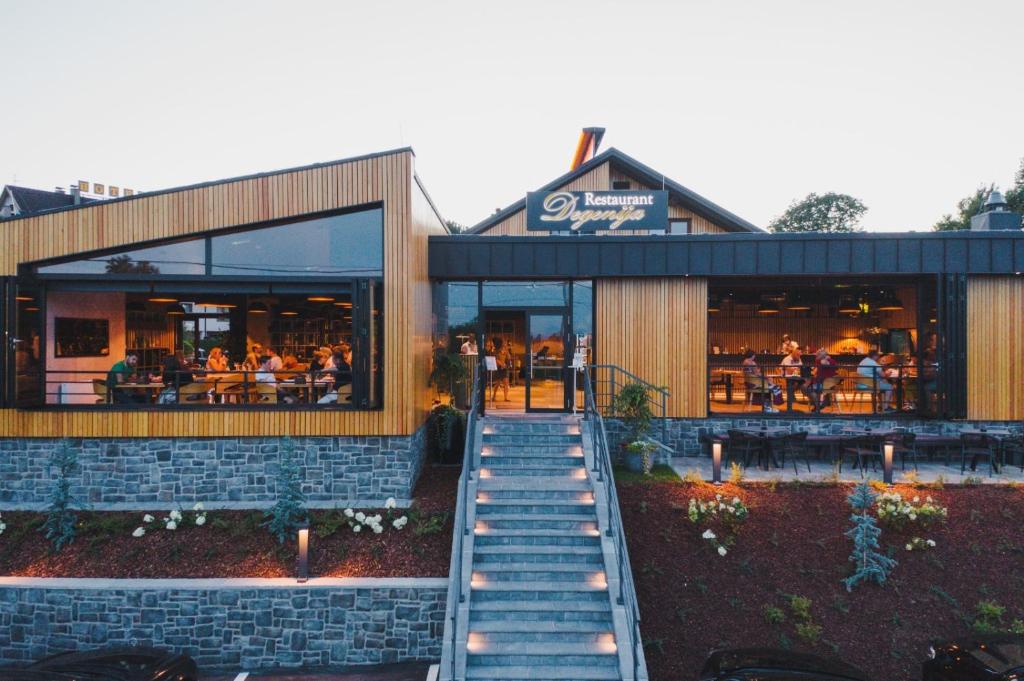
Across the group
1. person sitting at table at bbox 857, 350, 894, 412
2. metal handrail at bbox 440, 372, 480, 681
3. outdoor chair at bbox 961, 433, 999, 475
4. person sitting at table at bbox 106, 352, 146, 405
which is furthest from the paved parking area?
person sitting at table at bbox 857, 350, 894, 412

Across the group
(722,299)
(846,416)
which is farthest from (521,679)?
(722,299)

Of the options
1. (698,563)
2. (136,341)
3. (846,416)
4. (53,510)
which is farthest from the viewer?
(136,341)

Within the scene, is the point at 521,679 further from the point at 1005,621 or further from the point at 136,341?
the point at 136,341

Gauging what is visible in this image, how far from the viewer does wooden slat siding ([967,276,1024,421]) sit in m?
12.4

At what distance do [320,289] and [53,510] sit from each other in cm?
518

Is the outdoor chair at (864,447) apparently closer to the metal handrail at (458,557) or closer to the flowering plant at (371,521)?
the metal handrail at (458,557)

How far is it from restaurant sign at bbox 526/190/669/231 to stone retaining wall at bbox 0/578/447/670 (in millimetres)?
8663

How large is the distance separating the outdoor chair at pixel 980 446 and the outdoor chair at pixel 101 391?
15.6 metres

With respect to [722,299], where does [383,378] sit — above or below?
below

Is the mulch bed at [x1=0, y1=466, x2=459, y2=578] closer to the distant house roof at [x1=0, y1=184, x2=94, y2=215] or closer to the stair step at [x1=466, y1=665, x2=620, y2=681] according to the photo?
the stair step at [x1=466, y1=665, x2=620, y2=681]

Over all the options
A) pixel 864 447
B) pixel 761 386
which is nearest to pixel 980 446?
pixel 864 447

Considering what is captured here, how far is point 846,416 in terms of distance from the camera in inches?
504

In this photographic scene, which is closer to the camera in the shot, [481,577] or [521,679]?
[521,679]

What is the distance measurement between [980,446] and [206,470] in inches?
564
